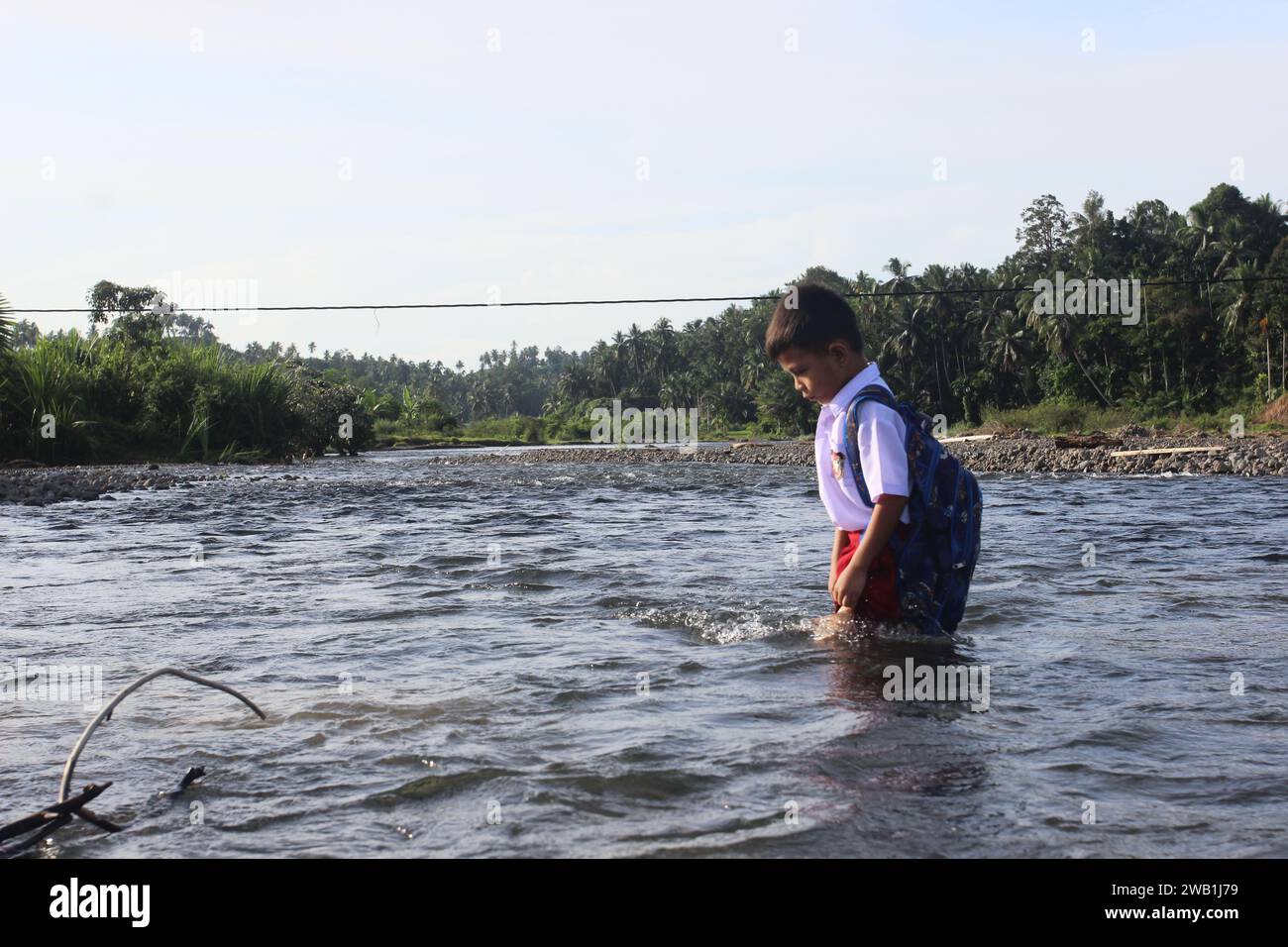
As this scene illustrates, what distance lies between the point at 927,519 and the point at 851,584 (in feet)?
1.24

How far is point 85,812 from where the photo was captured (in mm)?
2836

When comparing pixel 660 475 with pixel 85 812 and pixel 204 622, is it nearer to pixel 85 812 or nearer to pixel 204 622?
pixel 204 622

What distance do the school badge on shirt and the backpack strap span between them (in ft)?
0.12

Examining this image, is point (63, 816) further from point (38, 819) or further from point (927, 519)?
point (927, 519)

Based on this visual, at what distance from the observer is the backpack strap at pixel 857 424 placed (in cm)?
428

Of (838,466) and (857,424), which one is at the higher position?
(857,424)

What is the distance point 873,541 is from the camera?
420 centimetres

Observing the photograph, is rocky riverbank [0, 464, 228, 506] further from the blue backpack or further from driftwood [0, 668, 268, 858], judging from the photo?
driftwood [0, 668, 268, 858]

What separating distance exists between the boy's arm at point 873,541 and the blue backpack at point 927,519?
0.36 ft

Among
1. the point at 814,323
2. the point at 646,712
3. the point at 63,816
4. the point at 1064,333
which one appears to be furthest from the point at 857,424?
the point at 1064,333

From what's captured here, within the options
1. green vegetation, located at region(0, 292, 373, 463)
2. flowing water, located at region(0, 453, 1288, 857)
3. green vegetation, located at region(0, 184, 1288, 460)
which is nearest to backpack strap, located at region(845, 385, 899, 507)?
flowing water, located at region(0, 453, 1288, 857)

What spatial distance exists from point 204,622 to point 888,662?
150 inches

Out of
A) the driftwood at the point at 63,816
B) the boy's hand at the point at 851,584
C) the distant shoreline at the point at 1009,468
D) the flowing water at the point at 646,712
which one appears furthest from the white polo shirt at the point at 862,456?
the distant shoreline at the point at 1009,468

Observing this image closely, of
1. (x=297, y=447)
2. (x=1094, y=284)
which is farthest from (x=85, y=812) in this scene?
(x=1094, y=284)
